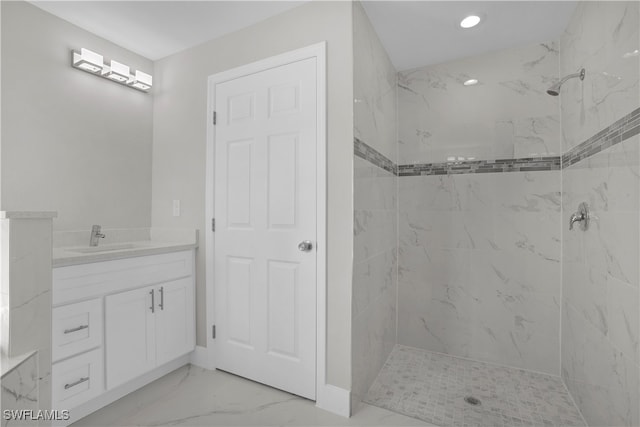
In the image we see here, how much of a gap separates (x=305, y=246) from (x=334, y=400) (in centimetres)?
90

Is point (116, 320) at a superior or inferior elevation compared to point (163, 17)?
inferior

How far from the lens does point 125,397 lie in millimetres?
1872

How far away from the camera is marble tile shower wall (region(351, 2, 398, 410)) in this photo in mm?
1787

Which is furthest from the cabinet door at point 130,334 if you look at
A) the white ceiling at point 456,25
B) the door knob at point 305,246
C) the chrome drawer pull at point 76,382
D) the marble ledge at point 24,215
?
the white ceiling at point 456,25

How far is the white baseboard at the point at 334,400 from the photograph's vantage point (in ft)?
5.58

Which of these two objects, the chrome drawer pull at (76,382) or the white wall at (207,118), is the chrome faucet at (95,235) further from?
the chrome drawer pull at (76,382)

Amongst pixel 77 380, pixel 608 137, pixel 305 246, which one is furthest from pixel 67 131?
pixel 608 137

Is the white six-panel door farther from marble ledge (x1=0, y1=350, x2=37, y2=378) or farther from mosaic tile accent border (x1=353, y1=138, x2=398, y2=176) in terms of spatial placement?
marble ledge (x1=0, y1=350, x2=37, y2=378)

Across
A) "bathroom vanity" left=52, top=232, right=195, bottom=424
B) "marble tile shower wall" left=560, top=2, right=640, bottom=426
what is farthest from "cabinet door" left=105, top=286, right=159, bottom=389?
"marble tile shower wall" left=560, top=2, right=640, bottom=426

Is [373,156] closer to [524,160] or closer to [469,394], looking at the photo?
[524,160]

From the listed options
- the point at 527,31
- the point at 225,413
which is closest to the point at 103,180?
the point at 225,413

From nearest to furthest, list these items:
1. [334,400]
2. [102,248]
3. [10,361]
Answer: [10,361], [334,400], [102,248]

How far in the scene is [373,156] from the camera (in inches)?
81.0

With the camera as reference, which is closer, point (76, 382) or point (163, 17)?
point (76, 382)
